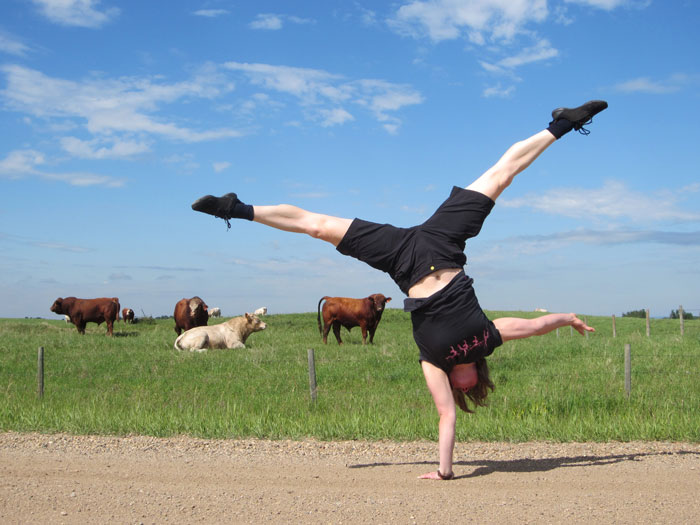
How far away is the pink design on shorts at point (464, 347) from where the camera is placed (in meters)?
5.23

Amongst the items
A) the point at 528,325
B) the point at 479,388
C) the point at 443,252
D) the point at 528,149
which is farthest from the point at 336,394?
the point at 528,149

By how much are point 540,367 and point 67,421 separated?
11066mm

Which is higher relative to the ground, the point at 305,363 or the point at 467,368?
the point at 467,368

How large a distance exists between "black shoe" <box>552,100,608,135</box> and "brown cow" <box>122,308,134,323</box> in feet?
111

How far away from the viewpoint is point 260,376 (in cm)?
1444

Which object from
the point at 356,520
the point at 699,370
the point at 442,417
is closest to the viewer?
the point at 356,520

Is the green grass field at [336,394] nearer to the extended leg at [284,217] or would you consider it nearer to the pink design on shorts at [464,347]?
the pink design on shorts at [464,347]

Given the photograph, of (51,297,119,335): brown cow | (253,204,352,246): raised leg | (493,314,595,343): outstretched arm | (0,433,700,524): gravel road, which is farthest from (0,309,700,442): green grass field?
(51,297,119,335): brown cow

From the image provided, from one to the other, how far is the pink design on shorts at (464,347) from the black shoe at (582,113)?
1991mm

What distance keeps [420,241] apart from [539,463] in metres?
2.91

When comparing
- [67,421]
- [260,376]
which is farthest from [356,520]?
[260,376]

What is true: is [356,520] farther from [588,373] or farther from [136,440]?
[588,373]

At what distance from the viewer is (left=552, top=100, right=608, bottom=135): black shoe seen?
5418mm

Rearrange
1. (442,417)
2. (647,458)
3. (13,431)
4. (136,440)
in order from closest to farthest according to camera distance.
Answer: (442,417)
(647,458)
(136,440)
(13,431)
